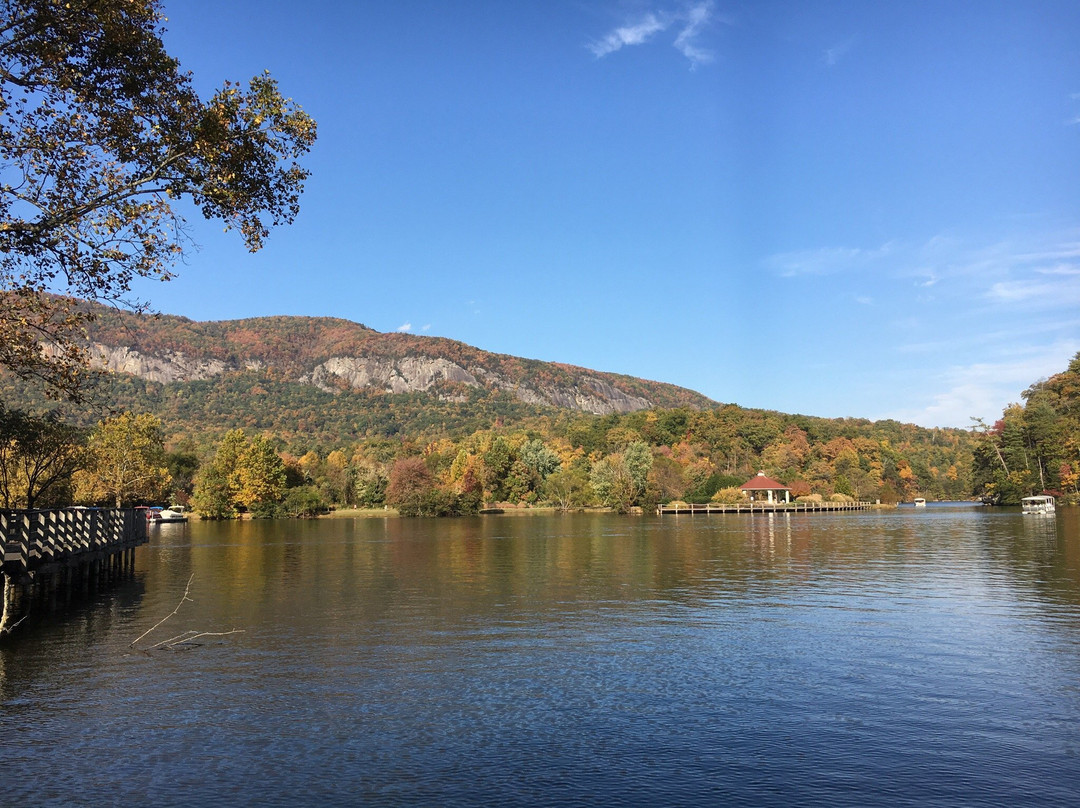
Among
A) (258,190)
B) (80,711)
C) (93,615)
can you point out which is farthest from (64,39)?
(93,615)

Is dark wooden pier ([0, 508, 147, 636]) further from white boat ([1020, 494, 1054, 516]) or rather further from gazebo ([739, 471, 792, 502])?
gazebo ([739, 471, 792, 502])

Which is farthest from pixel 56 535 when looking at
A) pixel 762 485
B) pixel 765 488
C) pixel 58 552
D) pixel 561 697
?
pixel 762 485

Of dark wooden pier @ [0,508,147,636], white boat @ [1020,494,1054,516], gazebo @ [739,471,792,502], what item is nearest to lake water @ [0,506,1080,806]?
dark wooden pier @ [0,508,147,636]

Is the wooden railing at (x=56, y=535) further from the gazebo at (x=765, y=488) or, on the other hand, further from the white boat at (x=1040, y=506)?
the gazebo at (x=765, y=488)

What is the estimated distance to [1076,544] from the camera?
43.1 meters

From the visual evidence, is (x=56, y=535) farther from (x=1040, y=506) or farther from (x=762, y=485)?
(x=762, y=485)

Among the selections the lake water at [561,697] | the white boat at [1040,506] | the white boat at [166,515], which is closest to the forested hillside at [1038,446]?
the white boat at [1040,506]

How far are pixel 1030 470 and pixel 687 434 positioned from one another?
5607 cm

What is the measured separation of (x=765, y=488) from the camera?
116 metres

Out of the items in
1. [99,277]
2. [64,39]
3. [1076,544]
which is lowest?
[1076,544]

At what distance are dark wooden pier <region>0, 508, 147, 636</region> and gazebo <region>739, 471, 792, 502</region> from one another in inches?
3693

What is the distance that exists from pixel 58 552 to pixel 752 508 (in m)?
101

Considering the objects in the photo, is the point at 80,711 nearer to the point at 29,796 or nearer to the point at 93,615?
the point at 29,796

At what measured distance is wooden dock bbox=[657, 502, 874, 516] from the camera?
11075 centimetres
